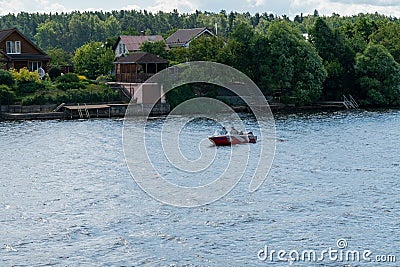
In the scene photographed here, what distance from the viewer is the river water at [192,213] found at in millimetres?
22891

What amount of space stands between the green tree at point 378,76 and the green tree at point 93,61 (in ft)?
99.2

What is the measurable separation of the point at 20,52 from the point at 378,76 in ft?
129

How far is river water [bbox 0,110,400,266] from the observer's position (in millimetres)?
22891

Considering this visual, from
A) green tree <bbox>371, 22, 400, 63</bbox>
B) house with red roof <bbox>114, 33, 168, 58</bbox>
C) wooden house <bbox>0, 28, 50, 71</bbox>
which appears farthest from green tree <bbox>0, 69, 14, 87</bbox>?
A: green tree <bbox>371, 22, 400, 63</bbox>

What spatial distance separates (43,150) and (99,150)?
3476 mm

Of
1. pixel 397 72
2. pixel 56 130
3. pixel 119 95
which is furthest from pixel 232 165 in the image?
pixel 397 72

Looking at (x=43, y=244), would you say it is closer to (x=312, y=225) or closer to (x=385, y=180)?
(x=312, y=225)

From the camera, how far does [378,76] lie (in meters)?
75.8

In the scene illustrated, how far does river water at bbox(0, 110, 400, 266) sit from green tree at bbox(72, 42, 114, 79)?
43.2 meters

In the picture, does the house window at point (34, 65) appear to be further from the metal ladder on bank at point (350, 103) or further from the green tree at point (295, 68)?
the metal ladder on bank at point (350, 103)

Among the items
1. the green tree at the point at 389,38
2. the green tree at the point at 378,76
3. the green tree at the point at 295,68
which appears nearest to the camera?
the green tree at the point at 295,68

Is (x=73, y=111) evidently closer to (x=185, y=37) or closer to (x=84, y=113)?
(x=84, y=113)

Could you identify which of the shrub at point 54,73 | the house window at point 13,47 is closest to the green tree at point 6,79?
the shrub at point 54,73

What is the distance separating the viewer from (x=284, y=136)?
162 feet
